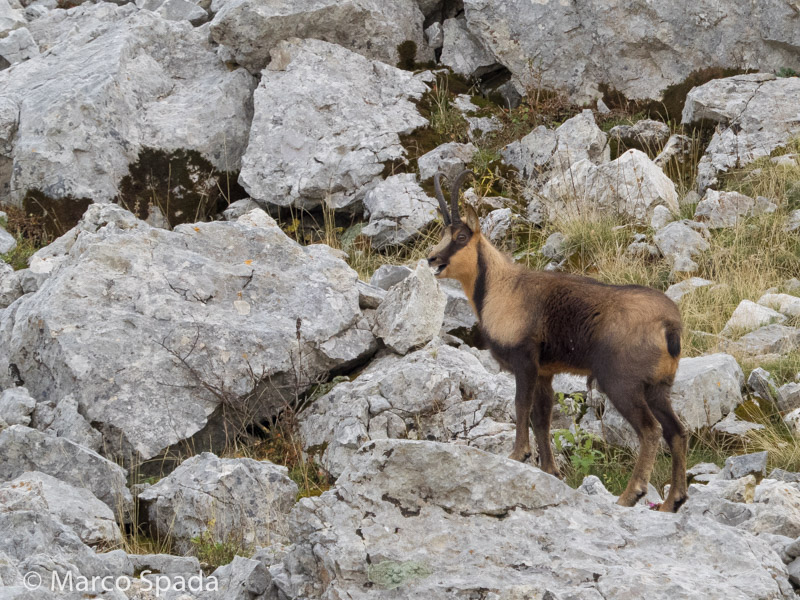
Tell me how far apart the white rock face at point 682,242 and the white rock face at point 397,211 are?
8.57 ft

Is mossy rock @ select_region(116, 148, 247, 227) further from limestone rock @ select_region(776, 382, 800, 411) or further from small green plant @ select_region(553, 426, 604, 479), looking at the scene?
limestone rock @ select_region(776, 382, 800, 411)

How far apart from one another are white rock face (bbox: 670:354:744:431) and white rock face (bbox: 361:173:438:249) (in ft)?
14.7

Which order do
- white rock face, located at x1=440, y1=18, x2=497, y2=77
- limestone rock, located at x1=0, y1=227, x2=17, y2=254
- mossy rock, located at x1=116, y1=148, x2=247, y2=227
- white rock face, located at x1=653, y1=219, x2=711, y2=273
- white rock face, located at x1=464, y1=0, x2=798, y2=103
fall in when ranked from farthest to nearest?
white rock face, located at x1=440, y1=18, x2=497, y2=77, white rock face, located at x1=464, y1=0, x2=798, y2=103, mossy rock, located at x1=116, y1=148, x2=247, y2=227, limestone rock, located at x1=0, y1=227, x2=17, y2=254, white rock face, located at x1=653, y1=219, x2=711, y2=273

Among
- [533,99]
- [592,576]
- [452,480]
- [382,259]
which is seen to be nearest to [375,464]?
[452,480]

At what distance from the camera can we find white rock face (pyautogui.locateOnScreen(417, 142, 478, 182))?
38.4ft

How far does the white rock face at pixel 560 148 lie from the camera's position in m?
11.7

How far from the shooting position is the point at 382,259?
436 inches

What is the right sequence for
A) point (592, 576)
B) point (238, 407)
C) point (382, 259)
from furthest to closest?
point (382, 259) → point (238, 407) → point (592, 576)

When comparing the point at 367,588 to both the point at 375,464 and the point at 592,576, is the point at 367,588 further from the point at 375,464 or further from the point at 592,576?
the point at 592,576

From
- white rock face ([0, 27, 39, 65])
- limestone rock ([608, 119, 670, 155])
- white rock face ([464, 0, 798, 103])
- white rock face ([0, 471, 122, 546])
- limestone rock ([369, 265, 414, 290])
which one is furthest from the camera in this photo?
white rock face ([0, 27, 39, 65])

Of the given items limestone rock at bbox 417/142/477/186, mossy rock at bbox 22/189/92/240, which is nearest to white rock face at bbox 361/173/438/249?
limestone rock at bbox 417/142/477/186

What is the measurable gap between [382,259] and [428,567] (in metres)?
7.38

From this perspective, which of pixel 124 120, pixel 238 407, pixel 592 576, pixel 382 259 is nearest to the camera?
pixel 592 576

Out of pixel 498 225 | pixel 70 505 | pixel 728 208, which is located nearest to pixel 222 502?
pixel 70 505
